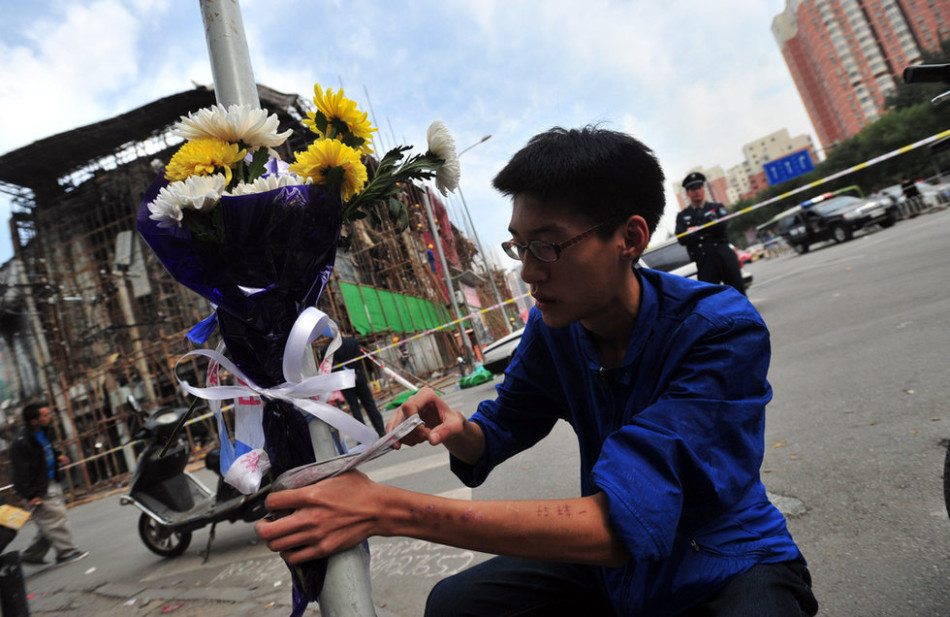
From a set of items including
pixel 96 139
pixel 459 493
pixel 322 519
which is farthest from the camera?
pixel 96 139

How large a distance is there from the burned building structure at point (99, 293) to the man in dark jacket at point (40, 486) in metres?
9.10

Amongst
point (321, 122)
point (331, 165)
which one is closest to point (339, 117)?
point (321, 122)

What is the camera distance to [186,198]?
98cm

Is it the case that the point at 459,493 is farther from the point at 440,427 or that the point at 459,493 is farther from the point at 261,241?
the point at 261,241

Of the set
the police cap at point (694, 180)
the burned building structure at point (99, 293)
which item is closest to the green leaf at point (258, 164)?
the police cap at point (694, 180)

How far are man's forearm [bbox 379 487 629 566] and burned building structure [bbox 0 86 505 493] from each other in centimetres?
1432

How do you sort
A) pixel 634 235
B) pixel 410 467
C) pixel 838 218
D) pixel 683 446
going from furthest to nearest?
pixel 838 218, pixel 410 467, pixel 634 235, pixel 683 446

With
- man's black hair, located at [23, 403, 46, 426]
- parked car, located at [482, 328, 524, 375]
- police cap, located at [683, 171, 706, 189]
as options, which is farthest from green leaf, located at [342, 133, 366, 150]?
parked car, located at [482, 328, 524, 375]

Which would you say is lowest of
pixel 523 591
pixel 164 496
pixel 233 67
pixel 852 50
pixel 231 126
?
pixel 523 591

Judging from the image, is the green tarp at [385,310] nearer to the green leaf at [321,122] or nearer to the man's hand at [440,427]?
the man's hand at [440,427]

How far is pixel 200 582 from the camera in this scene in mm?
3930

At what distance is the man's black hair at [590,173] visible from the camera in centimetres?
132

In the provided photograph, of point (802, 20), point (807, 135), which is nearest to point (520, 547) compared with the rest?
point (802, 20)

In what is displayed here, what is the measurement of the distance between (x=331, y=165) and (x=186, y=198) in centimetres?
30
